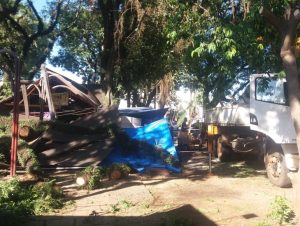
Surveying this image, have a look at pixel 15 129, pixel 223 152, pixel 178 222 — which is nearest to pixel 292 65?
pixel 178 222

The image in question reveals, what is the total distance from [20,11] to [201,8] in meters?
19.3

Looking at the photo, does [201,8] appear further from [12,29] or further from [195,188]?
[12,29]

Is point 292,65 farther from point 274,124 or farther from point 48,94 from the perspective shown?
point 48,94

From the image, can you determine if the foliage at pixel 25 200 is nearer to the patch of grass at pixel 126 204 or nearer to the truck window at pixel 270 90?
the patch of grass at pixel 126 204

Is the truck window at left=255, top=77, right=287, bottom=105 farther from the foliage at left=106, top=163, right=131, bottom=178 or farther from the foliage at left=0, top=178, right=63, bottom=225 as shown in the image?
the foliage at left=0, top=178, right=63, bottom=225

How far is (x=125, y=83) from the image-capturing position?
71.1 feet

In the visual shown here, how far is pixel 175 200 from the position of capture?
857 centimetres

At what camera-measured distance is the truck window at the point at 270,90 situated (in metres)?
9.95

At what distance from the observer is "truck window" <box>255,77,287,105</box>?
9945 millimetres

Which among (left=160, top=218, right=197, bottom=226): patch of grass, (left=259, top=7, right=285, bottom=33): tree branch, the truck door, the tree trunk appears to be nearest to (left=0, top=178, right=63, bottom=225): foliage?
(left=160, top=218, right=197, bottom=226): patch of grass

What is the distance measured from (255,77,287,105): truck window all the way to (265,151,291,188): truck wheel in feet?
4.31

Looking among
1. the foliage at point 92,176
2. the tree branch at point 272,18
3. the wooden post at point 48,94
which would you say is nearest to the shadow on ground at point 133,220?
the foliage at point 92,176

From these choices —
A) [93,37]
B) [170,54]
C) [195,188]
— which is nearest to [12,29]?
[93,37]

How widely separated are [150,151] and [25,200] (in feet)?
17.5
